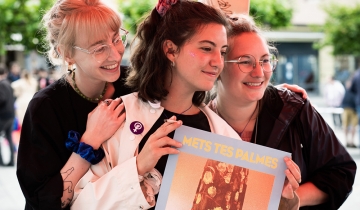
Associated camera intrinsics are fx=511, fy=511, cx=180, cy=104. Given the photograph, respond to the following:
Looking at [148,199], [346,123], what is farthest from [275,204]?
[346,123]

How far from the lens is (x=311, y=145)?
Answer: 2172mm

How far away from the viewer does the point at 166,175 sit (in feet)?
6.05

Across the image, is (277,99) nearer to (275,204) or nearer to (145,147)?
(275,204)

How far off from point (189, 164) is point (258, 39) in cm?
65

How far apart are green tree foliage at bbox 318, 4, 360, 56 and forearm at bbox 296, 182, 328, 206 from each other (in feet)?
55.0

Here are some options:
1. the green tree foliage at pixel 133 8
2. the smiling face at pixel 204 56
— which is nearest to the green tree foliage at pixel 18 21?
the green tree foliage at pixel 133 8

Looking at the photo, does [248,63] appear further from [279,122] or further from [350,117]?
[350,117]

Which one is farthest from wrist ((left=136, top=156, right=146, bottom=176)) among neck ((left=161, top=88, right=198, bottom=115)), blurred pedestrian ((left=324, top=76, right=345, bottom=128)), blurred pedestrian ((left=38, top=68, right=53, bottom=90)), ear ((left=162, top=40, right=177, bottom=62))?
blurred pedestrian ((left=324, top=76, right=345, bottom=128))

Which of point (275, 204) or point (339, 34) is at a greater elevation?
point (275, 204)

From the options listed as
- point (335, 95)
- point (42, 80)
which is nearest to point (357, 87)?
point (335, 95)

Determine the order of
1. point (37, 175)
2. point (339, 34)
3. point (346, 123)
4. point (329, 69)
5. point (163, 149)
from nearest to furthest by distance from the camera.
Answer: point (163, 149)
point (37, 175)
point (346, 123)
point (339, 34)
point (329, 69)

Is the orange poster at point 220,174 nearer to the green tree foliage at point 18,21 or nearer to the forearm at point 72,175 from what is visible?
the forearm at point 72,175

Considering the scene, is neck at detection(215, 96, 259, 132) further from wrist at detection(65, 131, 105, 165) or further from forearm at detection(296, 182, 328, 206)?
wrist at detection(65, 131, 105, 165)

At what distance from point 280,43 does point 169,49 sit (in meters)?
16.9
